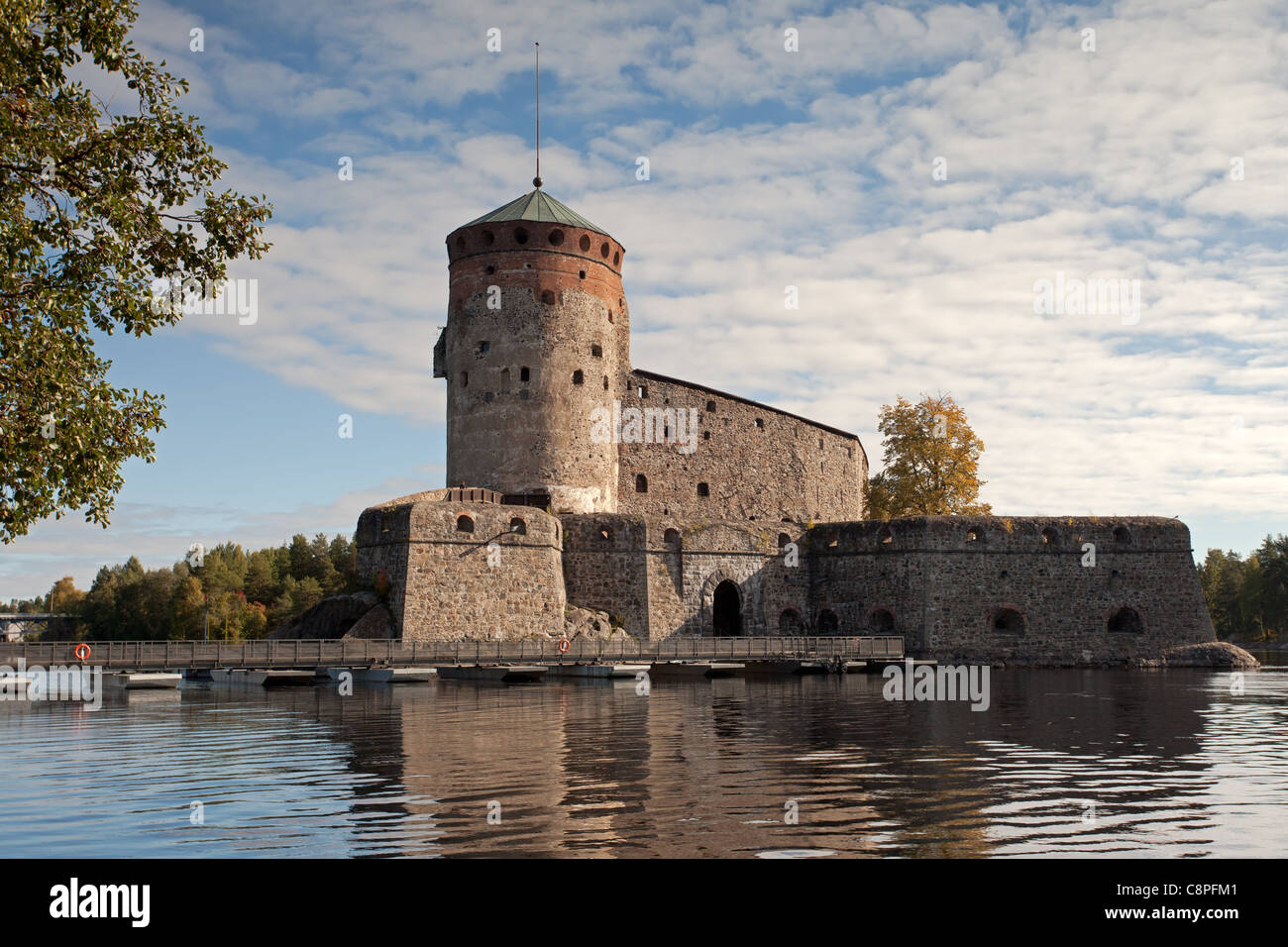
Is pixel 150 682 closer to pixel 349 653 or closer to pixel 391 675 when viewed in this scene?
pixel 349 653

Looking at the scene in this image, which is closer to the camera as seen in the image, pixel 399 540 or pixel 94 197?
pixel 94 197

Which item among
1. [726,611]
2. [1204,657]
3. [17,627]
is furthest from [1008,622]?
[17,627]

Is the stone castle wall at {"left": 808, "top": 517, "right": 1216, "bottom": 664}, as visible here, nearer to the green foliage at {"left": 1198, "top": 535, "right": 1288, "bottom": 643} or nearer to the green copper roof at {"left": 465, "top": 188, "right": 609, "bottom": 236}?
the green copper roof at {"left": 465, "top": 188, "right": 609, "bottom": 236}

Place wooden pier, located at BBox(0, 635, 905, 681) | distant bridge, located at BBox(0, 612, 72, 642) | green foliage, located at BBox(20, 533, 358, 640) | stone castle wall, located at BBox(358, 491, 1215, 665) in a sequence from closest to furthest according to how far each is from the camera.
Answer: wooden pier, located at BBox(0, 635, 905, 681) → stone castle wall, located at BBox(358, 491, 1215, 665) → green foliage, located at BBox(20, 533, 358, 640) → distant bridge, located at BBox(0, 612, 72, 642)

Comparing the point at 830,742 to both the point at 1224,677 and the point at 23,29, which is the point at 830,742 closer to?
the point at 23,29

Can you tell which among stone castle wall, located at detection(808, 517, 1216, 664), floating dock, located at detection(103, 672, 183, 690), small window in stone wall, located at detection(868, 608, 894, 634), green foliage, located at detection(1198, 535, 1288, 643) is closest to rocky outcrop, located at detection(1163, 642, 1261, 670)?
stone castle wall, located at detection(808, 517, 1216, 664)

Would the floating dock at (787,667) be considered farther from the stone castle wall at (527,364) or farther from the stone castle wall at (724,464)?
the stone castle wall at (527,364)

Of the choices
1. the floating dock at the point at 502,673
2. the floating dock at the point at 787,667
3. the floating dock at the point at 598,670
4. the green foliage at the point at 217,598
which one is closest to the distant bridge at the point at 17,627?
the green foliage at the point at 217,598

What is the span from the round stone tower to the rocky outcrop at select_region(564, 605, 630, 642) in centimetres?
455

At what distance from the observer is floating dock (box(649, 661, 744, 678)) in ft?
114

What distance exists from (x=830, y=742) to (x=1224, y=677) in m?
27.1

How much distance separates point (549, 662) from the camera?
3266 cm
